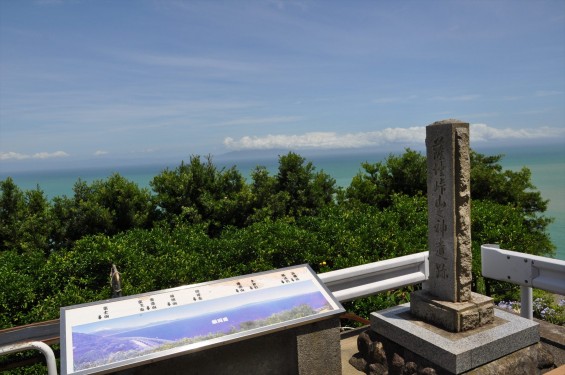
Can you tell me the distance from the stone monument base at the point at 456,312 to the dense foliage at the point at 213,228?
1.55 m

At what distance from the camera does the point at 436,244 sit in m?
4.12

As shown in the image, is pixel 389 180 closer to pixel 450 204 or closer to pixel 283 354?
pixel 450 204

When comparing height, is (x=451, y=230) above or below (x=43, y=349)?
above

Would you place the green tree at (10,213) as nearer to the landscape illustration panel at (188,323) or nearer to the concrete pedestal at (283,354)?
the landscape illustration panel at (188,323)

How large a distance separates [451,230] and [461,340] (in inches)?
38.6

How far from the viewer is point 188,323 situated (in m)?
3.33

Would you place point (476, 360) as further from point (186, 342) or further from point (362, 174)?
point (362, 174)

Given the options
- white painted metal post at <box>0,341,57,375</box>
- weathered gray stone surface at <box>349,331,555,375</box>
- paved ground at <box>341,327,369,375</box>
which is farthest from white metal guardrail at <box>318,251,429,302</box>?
white painted metal post at <box>0,341,57,375</box>

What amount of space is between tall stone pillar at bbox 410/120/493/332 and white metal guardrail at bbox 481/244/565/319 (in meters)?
0.95

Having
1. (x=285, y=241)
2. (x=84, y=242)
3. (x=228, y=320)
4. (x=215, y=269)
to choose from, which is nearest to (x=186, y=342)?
(x=228, y=320)

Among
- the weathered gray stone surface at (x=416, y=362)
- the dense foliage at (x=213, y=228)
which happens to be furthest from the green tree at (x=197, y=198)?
the weathered gray stone surface at (x=416, y=362)

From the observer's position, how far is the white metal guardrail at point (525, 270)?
4.31 m

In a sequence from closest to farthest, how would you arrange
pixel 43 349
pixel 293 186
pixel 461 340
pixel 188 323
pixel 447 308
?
1. pixel 43 349
2. pixel 188 323
3. pixel 461 340
4. pixel 447 308
5. pixel 293 186

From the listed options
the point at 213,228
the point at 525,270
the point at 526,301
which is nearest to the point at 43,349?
the point at 525,270
